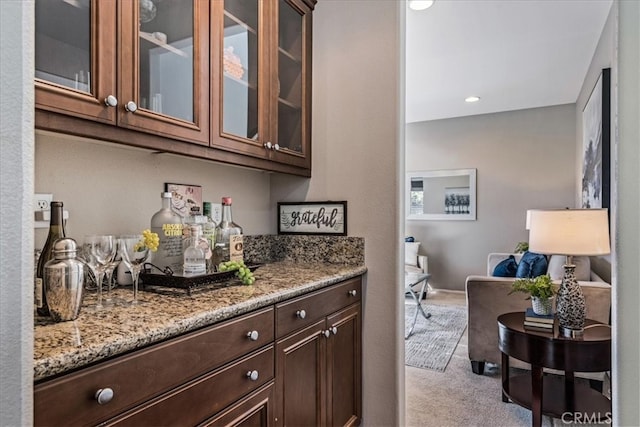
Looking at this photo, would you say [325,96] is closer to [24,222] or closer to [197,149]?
[197,149]

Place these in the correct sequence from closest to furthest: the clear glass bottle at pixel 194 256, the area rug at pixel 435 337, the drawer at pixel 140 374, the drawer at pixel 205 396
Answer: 1. the drawer at pixel 140 374
2. the drawer at pixel 205 396
3. the clear glass bottle at pixel 194 256
4. the area rug at pixel 435 337

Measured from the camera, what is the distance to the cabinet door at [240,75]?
148 cm

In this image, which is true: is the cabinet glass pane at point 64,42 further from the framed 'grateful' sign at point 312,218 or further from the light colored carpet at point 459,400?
the light colored carpet at point 459,400

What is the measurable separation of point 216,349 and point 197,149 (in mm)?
740

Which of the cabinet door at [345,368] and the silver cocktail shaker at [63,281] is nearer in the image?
the silver cocktail shaker at [63,281]

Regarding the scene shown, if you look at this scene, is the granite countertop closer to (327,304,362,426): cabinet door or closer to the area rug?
(327,304,362,426): cabinet door

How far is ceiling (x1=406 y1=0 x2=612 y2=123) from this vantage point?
111 inches

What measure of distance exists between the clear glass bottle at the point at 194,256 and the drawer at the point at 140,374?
0.92 feet

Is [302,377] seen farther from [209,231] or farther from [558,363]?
[558,363]

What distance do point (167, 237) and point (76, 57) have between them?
652 millimetres

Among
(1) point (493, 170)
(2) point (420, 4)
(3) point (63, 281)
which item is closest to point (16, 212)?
(3) point (63, 281)

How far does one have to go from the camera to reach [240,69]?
1644mm

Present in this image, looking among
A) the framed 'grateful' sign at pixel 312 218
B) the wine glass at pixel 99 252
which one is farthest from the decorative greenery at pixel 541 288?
the wine glass at pixel 99 252

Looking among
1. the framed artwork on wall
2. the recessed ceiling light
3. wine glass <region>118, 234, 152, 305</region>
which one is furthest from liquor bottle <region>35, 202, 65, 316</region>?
the framed artwork on wall
